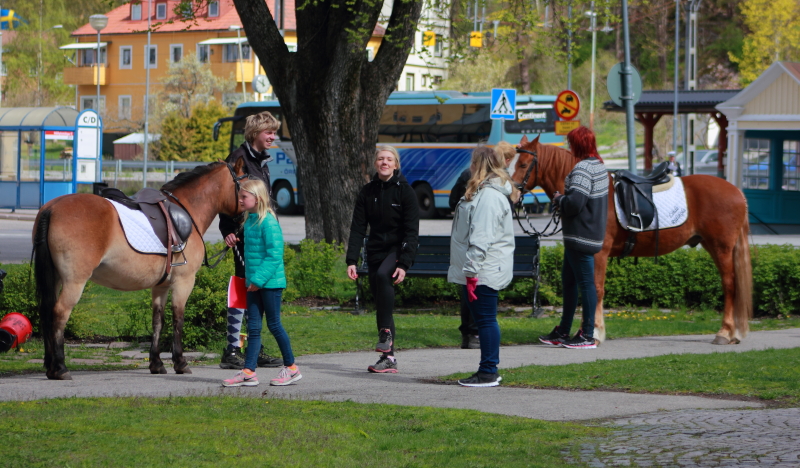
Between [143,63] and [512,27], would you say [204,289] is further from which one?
[143,63]

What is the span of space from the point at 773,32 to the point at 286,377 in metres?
47.2

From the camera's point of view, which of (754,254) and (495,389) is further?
(754,254)

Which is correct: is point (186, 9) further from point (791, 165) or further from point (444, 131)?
point (444, 131)

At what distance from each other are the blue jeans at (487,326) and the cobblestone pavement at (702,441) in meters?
1.54

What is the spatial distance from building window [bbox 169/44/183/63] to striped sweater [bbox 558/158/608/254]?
70345mm

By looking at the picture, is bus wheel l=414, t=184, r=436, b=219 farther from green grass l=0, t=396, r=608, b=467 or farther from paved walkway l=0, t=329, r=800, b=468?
green grass l=0, t=396, r=608, b=467

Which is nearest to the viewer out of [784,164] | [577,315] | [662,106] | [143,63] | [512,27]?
[577,315]

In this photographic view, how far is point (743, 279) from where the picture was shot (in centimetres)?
1071

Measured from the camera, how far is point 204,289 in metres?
9.40

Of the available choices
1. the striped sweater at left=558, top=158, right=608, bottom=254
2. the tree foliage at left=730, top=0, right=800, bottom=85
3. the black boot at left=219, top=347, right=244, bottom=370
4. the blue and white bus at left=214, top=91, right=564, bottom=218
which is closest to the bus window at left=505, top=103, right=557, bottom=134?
the blue and white bus at left=214, top=91, right=564, bottom=218

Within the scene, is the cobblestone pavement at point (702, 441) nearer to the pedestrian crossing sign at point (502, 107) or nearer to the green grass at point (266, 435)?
the green grass at point (266, 435)

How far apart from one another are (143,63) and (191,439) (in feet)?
253

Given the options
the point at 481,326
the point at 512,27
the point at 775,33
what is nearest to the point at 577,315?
the point at 481,326

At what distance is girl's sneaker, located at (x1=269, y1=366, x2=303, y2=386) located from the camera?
7.66 meters
